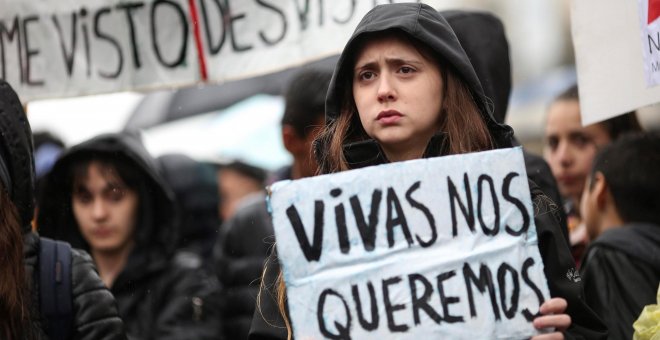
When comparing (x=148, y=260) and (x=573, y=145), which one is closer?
(x=148, y=260)

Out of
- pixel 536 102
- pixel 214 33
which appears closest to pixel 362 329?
pixel 214 33

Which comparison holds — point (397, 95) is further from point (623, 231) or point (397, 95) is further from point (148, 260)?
point (148, 260)

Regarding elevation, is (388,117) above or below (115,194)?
above

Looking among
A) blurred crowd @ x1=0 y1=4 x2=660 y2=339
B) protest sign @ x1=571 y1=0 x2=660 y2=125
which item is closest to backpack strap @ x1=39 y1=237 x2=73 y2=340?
blurred crowd @ x1=0 y1=4 x2=660 y2=339

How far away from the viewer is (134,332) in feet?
18.9

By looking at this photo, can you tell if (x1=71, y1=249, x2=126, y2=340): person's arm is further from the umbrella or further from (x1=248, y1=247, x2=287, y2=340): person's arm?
the umbrella

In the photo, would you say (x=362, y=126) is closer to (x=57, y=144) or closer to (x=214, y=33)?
(x=214, y=33)

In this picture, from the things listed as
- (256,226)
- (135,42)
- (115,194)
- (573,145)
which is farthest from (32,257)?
(573,145)

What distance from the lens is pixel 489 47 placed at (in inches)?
217

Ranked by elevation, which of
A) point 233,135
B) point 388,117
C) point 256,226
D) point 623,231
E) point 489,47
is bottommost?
point 623,231

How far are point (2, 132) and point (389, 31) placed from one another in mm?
1267

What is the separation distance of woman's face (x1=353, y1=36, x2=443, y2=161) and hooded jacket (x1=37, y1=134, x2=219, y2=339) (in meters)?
2.20

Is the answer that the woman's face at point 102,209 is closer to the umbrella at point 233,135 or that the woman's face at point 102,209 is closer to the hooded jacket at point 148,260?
the hooded jacket at point 148,260

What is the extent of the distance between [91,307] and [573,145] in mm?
3031
